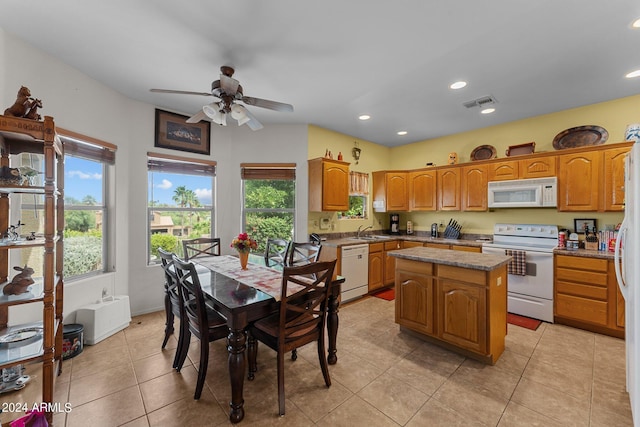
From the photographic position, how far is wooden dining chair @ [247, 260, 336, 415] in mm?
1752

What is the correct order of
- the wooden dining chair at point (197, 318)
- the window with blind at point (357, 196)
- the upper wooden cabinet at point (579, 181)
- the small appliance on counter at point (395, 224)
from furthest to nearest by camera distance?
the small appliance on counter at point (395, 224) < the window with blind at point (357, 196) < the upper wooden cabinet at point (579, 181) < the wooden dining chair at point (197, 318)

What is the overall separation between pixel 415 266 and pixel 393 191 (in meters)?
2.60

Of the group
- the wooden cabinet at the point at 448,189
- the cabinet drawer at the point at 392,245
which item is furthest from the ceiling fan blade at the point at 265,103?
the wooden cabinet at the point at 448,189

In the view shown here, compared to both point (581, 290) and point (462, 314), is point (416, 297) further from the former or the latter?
point (581, 290)

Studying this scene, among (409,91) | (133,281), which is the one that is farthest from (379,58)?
(133,281)

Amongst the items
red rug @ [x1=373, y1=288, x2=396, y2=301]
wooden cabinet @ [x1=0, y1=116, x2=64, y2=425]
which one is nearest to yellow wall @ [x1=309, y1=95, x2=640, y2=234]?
red rug @ [x1=373, y1=288, x2=396, y2=301]

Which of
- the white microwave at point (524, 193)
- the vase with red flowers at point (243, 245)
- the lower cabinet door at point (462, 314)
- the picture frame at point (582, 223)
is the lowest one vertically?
the lower cabinet door at point (462, 314)

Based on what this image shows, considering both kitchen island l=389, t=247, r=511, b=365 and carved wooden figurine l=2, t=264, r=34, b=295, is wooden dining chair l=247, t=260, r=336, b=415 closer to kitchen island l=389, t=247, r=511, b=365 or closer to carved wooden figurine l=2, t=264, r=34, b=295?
kitchen island l=389, t=247, r=511, b=365

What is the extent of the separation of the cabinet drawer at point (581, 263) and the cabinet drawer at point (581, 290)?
0.66 ft

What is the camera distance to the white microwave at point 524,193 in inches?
136

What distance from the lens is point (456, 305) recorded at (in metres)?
2.40

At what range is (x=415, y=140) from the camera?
517cm

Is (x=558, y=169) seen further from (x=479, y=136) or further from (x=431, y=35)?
(x=431, y=35)

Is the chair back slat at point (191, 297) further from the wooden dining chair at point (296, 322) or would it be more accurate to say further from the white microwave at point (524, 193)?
the white microwave at point (524, 193)
